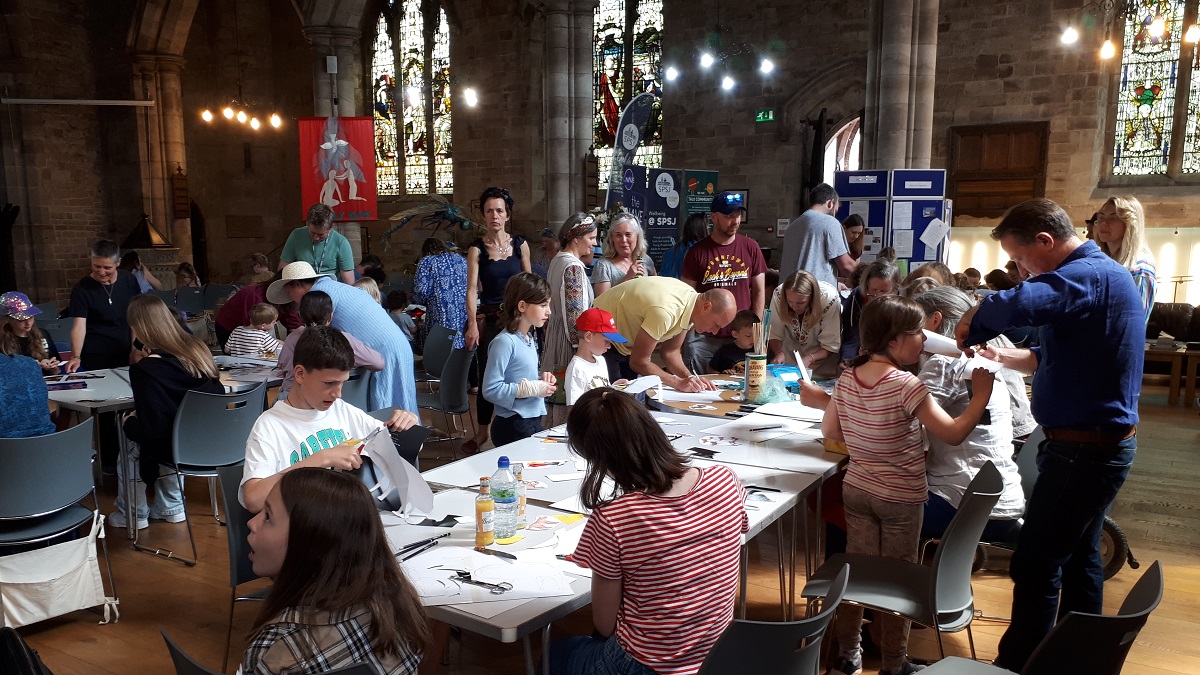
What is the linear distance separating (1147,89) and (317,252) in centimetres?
1123

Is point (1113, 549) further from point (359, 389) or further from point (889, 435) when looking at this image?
point (359, 389)

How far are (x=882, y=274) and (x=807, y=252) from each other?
155 cm

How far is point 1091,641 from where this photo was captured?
5.72ft

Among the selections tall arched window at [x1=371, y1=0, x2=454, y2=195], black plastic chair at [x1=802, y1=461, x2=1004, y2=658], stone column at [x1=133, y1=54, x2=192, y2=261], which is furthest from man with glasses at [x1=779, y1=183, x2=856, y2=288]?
stone column at [x1=133, y1=54, x2=192, y2=261]

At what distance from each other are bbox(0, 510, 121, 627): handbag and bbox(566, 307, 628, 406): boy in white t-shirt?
226cm

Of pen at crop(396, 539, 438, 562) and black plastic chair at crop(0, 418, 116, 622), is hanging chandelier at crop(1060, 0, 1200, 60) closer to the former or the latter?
pen at crop(396, 539, 438, 562)

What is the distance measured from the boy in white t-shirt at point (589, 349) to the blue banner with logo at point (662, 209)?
23.5ft

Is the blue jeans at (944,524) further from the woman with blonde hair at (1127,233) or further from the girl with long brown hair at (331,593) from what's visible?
the girl with long brown hair at (331,593)

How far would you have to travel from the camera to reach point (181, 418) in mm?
4348

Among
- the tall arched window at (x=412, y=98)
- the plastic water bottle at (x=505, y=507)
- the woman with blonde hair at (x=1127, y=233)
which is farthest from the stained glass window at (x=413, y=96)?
the plastic water bottle at (x=505, y=507)

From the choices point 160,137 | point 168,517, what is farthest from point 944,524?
point 160,137

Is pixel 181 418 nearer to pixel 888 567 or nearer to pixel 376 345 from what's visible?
pixel 376 345

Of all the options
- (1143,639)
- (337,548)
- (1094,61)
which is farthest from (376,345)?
(1094,61)

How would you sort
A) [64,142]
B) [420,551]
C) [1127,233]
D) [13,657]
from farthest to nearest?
[64,142], [1127,233], [420,551], [13,657]
